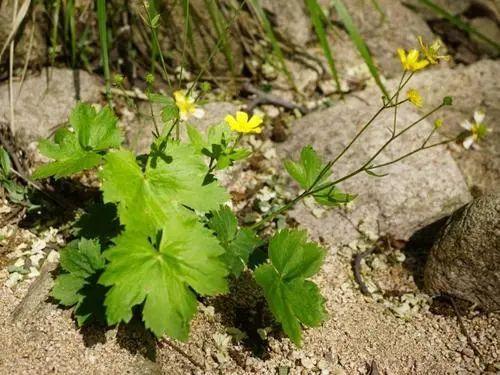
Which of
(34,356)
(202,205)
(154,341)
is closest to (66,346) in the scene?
(34,356)

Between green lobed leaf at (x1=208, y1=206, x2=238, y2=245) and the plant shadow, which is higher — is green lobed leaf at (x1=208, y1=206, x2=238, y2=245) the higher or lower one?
the higher one

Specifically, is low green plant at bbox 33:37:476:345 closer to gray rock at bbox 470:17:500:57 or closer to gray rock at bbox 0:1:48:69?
gray rock at bbox 0:1:48:69

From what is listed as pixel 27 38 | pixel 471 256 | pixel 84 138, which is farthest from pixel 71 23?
pixel 471 256

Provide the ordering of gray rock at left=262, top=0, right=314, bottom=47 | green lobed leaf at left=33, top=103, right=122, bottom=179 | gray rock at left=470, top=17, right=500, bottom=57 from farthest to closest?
gray rock at left=470, top=17, right=500, bottom=57 < gray rock at left=262, top=0, right=314, bottom=47 < green lobed leaf at left=33, top=103, right=122, bottom=179

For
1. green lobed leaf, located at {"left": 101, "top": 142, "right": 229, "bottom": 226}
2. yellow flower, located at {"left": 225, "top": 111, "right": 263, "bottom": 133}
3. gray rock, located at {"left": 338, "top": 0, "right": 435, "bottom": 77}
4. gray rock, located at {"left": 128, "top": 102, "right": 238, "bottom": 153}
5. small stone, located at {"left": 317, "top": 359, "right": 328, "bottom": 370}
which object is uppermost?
yellow flower, located at {"left": 225, "top": 111, "right": 263, "bottom": 133}

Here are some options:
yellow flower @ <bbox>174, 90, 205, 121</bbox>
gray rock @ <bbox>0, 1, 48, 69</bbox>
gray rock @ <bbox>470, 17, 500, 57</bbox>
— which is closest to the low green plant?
yellow flower @ <bbox>174, 90, 205, 121</bbox>

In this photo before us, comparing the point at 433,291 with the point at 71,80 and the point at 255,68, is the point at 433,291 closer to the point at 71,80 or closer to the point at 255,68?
the point at 255,68

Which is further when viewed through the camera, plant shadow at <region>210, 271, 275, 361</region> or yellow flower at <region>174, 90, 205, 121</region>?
plant shadow at <region>210, 271, 275, 361</region>

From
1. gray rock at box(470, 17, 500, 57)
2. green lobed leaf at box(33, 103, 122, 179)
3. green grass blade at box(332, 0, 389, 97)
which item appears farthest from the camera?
gray rock at box(470, 17, 500, 57)

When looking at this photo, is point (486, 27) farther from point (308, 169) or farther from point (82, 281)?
point (82, 281)
